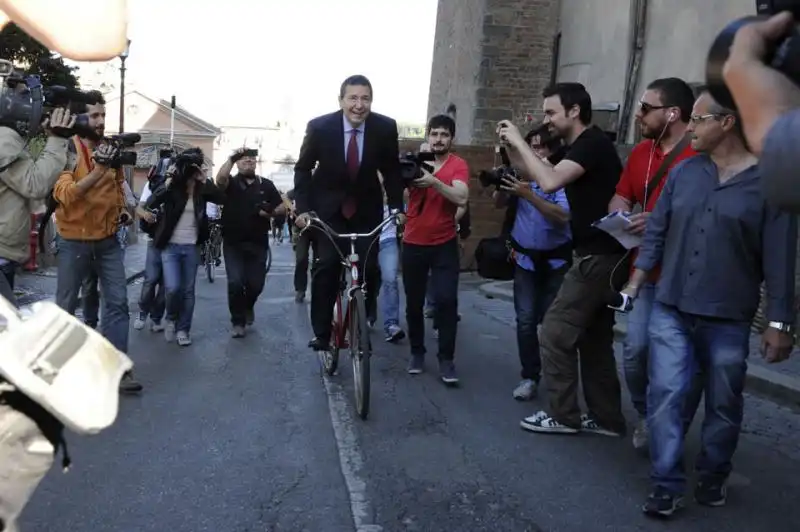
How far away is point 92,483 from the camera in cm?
423

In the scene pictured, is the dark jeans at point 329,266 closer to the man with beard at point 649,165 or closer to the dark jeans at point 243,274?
the man with beard at point 649,165

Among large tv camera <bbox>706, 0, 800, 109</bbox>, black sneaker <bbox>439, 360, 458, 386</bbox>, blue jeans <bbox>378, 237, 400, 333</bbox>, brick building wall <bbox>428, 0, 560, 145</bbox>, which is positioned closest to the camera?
large tv camera <bbox>706, 0, 800, 109</bbox>

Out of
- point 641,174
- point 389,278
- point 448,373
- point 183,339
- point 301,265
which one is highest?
point 641,174

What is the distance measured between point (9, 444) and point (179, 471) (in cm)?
294

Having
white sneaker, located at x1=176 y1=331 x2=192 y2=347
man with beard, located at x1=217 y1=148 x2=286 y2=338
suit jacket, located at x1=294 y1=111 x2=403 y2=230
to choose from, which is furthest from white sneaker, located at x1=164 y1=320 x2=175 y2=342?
suit jacket, located at x1=294 y1=111 x2=403 y2=230

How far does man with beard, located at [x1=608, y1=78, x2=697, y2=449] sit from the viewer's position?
455 cm

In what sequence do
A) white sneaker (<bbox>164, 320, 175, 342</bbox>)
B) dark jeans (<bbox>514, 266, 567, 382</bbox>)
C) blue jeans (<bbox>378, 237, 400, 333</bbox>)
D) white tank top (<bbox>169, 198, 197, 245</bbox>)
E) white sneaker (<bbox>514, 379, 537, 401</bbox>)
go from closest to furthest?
1. dark jeans (<bbox>514, 266, 567, 382</bbox>)
2. white sneaker (<bbox>514, 379, 537, 401</bbox>)
3. white tank top (<bbox>169, 198, 197, 245</bbox>)
4. white sneaker (<bbox>164, 320, 175, 342</bbox>)
5. blue jeans (<bbox>378, 237, 400, 333</bbox>)

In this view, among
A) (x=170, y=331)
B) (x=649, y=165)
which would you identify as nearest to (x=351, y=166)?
(x=649, y=165)

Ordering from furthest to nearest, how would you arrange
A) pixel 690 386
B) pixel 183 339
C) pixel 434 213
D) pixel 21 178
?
1. pixel 183 339
2. pixel 434 213
3. pixel 21 178
4. pixel 690 386

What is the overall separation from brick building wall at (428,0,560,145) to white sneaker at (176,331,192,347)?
12.0 m

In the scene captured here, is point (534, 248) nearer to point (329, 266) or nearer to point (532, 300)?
point (532, 300)

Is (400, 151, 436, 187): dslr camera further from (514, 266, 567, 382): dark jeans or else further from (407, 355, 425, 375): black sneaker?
(407, 355, 425, 375): black sneaker

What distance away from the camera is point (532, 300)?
6.00m

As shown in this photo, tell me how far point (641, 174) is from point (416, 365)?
2.69 meters
